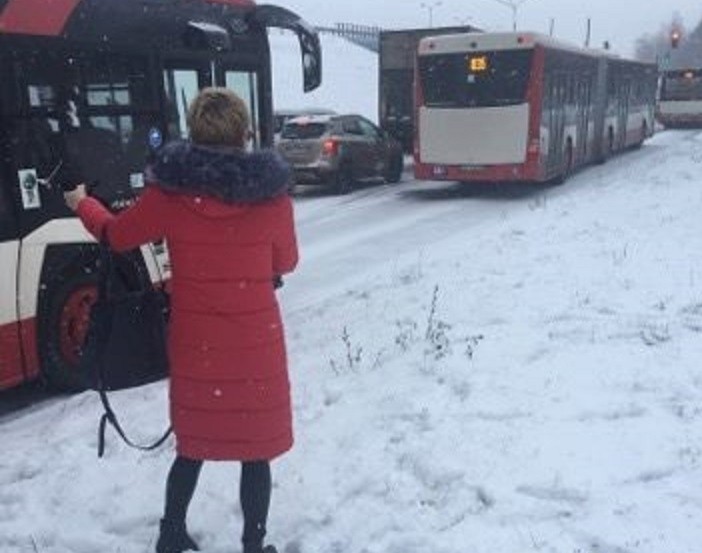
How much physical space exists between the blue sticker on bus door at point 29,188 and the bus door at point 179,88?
1453mm

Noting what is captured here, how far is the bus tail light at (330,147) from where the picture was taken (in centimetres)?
1922

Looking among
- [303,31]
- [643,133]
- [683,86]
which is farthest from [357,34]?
[303,31]

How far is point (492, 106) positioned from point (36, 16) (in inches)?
498

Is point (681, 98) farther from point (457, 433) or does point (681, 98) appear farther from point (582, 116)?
point (457, 433)

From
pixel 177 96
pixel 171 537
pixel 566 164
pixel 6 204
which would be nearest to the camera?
pixel 171 537

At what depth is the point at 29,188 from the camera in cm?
636

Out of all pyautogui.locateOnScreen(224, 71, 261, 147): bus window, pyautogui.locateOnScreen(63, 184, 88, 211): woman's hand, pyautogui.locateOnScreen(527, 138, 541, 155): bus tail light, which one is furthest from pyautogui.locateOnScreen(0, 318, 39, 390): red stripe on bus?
pyautogui.locateOnScreen(527, 138, 541, 155): bus tail light

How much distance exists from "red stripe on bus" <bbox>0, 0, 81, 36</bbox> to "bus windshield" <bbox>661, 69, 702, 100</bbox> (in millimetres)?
39933

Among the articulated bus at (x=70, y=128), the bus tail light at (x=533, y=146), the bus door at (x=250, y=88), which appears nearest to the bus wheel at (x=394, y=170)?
the bus tail light at (x=533, y=146)

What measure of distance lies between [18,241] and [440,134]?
1320cm

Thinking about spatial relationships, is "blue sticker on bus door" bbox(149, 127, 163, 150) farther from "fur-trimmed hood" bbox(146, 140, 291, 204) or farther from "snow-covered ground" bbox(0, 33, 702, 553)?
"fur-trimmed hood" bbox(146, 140, 291, 204)

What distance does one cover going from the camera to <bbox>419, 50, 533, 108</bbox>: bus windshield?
703 inches

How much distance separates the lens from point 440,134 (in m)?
18.7

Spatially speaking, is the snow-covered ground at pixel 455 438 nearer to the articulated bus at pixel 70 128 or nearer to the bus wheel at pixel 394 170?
the articulated bus at pixel 70 128
